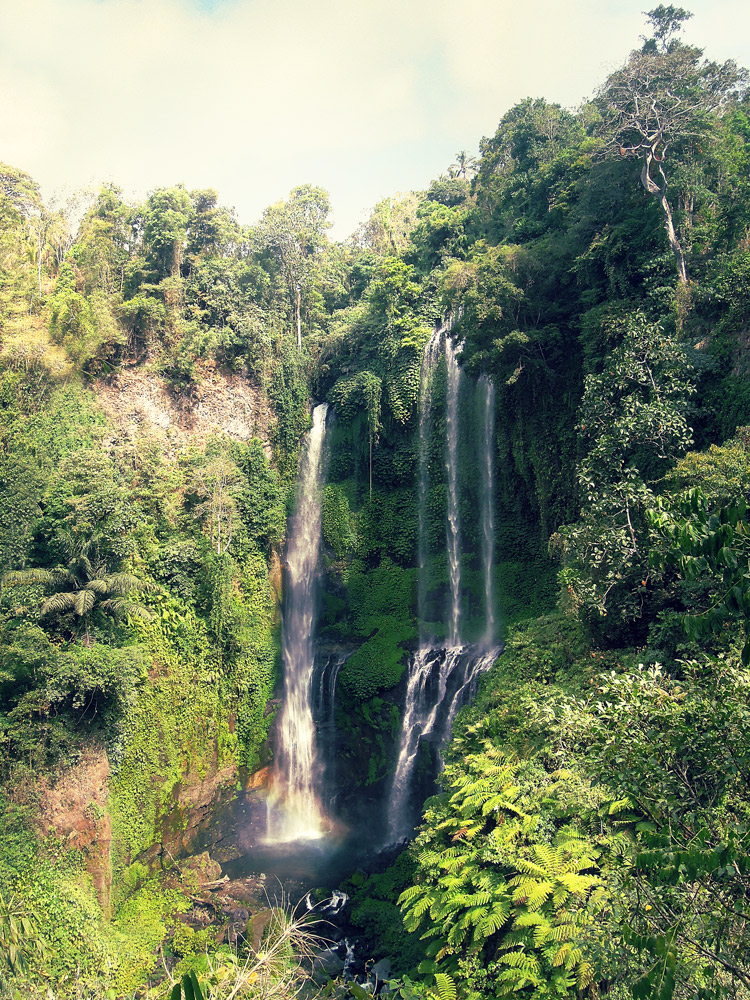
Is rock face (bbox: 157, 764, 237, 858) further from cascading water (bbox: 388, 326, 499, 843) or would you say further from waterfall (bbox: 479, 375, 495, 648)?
waterfall (bbox: 479, 375, 495, 648)

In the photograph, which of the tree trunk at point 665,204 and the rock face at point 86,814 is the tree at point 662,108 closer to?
the tree trunk at point 665,204

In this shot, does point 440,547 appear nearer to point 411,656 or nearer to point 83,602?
point 411,656

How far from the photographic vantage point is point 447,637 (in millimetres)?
20188

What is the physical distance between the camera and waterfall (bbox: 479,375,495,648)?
1950 centimetres

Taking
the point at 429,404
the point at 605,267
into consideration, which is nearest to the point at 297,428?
the point at 429,404

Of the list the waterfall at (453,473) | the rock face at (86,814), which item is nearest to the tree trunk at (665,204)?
the waterfall at (453,473)

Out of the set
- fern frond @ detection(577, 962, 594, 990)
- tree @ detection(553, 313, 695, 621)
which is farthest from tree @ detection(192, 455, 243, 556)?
fern frond @ detection(577, 962, 594, 990)

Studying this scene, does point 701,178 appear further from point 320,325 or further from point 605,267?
point 320,325

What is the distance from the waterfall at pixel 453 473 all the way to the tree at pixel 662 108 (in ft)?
23.5

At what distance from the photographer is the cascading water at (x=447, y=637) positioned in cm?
1694

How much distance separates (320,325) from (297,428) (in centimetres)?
553

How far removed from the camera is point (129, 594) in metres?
16.3

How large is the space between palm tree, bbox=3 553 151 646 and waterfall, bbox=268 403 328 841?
6790mm

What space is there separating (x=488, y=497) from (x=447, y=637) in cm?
425
